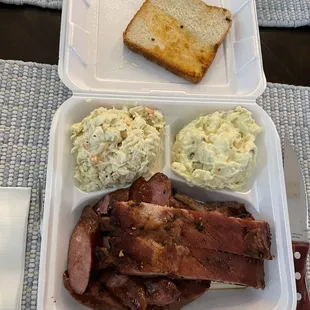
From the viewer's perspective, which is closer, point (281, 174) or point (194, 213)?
point (194, 213)

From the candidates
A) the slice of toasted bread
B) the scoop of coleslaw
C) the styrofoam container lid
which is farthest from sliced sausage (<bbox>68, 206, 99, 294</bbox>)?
the slice of toasted bread

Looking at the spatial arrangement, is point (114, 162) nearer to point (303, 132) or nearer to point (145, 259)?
point (145, 259)

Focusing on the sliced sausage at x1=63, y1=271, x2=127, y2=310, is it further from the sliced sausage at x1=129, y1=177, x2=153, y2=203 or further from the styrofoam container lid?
the styrofoam container lid

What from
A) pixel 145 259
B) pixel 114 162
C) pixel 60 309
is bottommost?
pixel 60 309

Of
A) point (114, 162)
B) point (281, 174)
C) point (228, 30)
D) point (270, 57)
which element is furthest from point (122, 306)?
point (270, 57)

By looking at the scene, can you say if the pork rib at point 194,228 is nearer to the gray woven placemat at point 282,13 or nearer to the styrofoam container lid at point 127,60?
the styrofoam container lid at point 127,60

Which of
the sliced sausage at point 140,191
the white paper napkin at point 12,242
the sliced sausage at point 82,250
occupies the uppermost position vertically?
the sliced sausage at point 140,191

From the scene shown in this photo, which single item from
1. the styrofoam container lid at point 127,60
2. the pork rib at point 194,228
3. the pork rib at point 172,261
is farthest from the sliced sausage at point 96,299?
the styrofoam container lid at point 127,60
